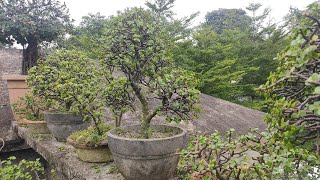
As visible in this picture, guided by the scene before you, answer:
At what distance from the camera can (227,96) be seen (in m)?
7.23

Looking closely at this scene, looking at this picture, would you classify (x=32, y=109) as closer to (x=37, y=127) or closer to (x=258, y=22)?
(x=37, y=127)

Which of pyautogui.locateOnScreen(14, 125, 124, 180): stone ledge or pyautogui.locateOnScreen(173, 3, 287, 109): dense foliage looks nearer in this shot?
pyautogui.locateOnScreen(14, 125, 124, 180): stone ledge

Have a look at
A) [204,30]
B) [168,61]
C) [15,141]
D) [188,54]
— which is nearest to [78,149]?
[168,61]

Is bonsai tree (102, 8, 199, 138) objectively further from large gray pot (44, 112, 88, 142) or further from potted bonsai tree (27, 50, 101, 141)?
large gray pot (44, 112, 88, 142)

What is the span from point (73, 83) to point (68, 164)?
59cm

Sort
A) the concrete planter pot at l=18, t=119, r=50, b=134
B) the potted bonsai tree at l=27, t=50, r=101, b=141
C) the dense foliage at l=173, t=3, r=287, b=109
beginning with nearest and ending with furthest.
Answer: the potted bonsai tree at l=27, t=50, r=101, b=141 → the concrete planter pot at l=18, t=119, r=50, b=134 → the dense foliage at l=173, t=3, r=287, b=109

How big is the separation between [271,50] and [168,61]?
6826mm

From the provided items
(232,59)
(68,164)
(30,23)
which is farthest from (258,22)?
(68,164)

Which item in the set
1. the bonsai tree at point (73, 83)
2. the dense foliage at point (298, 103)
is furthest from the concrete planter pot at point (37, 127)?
the dense foliage at point (298, 103)

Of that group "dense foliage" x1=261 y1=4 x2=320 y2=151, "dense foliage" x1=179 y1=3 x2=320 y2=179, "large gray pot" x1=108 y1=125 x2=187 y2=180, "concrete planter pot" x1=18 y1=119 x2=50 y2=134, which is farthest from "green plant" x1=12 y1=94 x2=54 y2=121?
"dense foliage" x1=261 y1=4 x2=320 y2=151

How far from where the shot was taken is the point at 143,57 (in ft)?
5.43

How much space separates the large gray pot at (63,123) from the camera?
2.32 metres

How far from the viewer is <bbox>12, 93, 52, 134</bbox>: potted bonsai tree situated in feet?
Result: 9.04

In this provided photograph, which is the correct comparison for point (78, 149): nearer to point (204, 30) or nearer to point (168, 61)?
point (168, 61)
